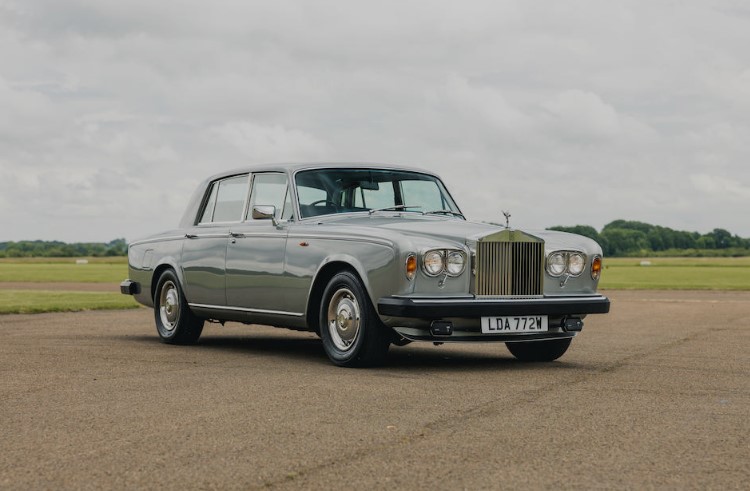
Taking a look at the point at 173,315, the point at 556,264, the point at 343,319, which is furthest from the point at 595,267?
the point at 173,315

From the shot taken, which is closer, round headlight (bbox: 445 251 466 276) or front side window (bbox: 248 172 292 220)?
round headlight (bbox: 445 251 466 276)

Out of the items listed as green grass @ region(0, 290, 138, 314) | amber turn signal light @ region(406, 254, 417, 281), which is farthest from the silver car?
green grass @ region(0, 290, 138, 314)

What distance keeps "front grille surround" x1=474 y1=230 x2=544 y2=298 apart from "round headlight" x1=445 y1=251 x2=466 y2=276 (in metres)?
0.13

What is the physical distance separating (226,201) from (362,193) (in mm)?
1772

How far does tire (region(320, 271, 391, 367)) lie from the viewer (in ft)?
26.7

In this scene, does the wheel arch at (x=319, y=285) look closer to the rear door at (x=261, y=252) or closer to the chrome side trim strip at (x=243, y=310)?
the chrome side trim strip at (x=243, y=310)

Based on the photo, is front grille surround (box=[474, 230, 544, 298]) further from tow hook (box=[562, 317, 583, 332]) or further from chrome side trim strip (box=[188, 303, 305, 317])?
chrome side trim strip (box=[188, 303, 305, 317])

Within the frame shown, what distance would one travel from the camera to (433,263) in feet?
26.3

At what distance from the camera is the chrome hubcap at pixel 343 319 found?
8.34m

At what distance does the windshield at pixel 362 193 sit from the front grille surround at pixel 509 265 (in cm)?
156

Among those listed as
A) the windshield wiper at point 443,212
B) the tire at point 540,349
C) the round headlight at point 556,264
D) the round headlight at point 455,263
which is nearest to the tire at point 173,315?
the windshield wiper at point 443,212

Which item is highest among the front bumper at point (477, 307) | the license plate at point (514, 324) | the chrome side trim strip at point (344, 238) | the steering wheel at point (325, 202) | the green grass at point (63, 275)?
the steering wheel at point (325, 202)

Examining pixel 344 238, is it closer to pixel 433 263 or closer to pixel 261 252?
pixel 433 263

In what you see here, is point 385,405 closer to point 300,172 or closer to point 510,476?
point 510,476
